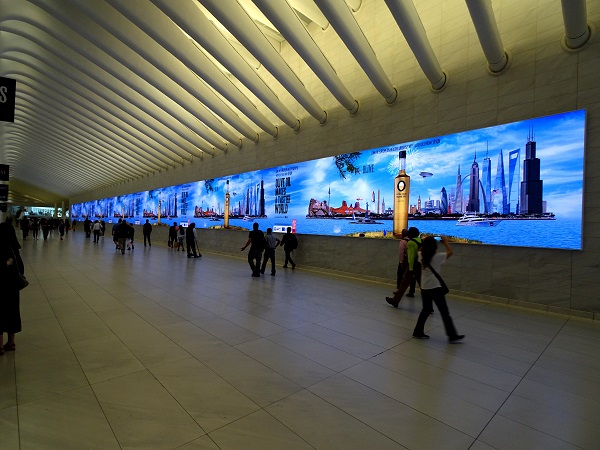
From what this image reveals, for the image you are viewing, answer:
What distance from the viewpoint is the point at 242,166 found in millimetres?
14953

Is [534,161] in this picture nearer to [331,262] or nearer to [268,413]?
[331,262]

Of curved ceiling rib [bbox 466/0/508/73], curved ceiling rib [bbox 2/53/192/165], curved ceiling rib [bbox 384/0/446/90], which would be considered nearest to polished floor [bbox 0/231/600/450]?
curved ceiling rib [bbox 466/0/508/73]

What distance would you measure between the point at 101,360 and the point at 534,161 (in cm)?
859

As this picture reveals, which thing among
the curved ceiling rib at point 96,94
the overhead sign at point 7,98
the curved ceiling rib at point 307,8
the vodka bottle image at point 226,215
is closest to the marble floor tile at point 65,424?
the overhead sign at point 7,98

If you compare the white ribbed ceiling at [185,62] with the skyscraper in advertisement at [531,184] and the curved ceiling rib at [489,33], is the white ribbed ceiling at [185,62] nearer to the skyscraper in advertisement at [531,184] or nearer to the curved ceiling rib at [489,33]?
the curved ceiling rib at [489,33]

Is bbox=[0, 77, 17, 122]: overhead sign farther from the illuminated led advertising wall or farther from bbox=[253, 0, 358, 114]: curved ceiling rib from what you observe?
the illuminated led advertising wall

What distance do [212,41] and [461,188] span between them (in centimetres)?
828

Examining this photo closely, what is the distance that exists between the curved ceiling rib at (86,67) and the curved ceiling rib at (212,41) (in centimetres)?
628

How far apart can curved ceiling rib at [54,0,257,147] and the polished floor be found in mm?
8217

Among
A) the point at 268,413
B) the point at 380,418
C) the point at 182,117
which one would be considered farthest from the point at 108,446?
the point at 182,117

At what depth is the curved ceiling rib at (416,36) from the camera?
6.53m

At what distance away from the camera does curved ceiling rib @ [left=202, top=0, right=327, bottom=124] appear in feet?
25.2

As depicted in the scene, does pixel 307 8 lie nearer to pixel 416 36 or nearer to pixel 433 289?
pixel 416 36

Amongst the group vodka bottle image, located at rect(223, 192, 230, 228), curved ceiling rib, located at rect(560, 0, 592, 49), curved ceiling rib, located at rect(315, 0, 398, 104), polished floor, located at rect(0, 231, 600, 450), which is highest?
curved ceiling rib, located at rect(315, 0, 398, 104)
